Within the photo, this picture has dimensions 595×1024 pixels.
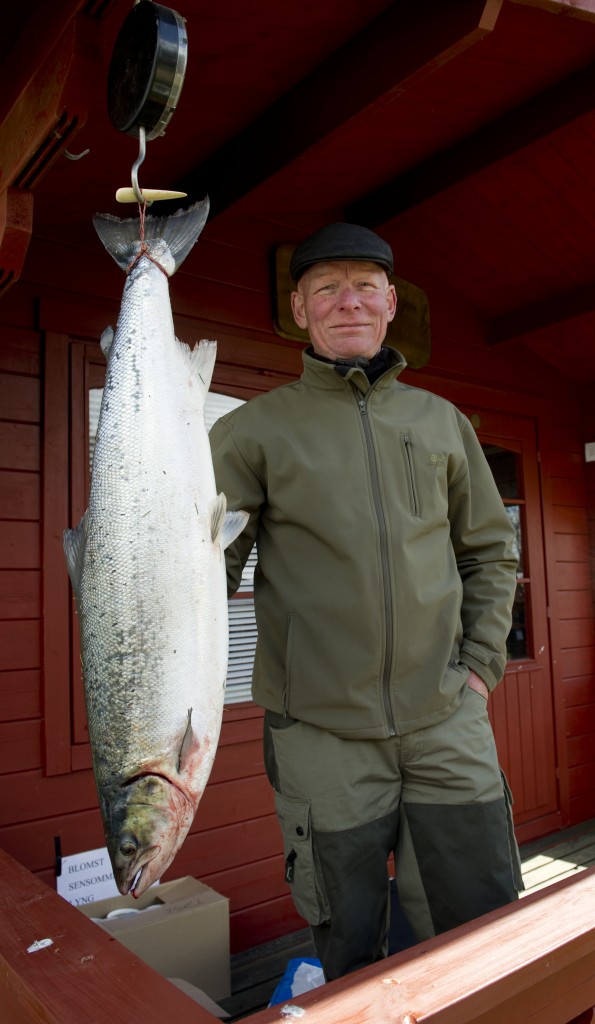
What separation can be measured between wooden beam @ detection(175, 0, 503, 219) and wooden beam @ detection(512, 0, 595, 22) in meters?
0.15

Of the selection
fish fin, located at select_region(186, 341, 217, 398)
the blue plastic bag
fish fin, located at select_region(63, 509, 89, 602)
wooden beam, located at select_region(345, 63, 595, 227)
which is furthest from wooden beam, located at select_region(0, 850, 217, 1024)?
wooden beam, located at select_region(345, 63, 595, 227)

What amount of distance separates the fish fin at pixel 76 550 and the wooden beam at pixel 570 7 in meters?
2.06

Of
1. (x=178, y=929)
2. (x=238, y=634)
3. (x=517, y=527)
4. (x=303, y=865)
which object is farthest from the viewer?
(x=517, y=527)

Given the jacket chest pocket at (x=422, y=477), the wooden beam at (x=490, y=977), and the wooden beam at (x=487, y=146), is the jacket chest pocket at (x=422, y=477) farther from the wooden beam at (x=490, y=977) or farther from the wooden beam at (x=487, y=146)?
the wooden beam at (x=487, y=146)

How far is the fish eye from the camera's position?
47.1 inches

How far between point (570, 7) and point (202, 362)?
72.6 inches

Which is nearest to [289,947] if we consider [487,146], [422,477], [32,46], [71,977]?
[71,977]

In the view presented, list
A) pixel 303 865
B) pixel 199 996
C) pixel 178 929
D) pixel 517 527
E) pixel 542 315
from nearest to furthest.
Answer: pixel 303 865, pixel 199 996, pixel 178 929, pixel 542 315, pixel 517 527

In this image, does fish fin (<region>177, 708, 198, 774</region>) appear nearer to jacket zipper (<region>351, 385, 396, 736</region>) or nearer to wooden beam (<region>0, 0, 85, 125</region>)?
jacket zipper (<region>351, 385, 396, 736</region>)

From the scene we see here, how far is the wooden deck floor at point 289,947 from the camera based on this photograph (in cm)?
308

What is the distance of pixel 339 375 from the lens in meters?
1.82

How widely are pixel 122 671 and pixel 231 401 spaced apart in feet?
9.06

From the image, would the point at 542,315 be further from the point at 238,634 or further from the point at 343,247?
the point at 343,247

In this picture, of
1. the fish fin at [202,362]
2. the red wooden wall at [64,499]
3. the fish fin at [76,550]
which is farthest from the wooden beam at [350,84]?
the fish fin at [76,550]
